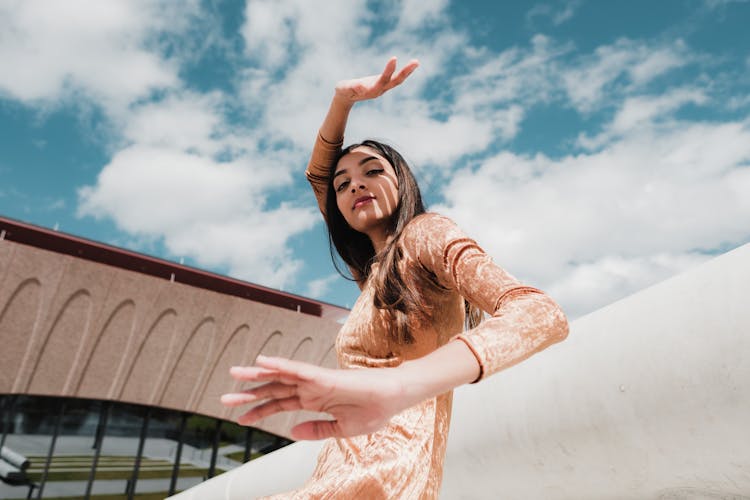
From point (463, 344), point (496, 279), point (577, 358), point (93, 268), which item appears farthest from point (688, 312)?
point (93, 268)

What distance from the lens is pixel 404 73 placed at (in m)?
1.33

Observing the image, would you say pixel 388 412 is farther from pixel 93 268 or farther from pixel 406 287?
pixel 93 268

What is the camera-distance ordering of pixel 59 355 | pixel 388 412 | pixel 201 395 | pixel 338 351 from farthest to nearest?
1. pixel 201 395
2. pixel 59 355
3. pixel 338 351
4. pixel 388 412

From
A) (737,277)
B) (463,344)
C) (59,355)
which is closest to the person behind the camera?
(463,344)

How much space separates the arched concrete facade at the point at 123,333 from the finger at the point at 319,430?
484 inches

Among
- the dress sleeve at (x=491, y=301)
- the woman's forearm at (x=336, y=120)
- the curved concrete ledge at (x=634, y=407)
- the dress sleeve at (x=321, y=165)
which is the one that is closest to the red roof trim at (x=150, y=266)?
the dress sleeve at (x=321, y=165)

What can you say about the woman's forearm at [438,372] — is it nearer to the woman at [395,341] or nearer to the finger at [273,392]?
the woman at [395,341]

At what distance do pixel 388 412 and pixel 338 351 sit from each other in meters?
0.58

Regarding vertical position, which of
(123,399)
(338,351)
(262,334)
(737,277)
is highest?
(262,334)

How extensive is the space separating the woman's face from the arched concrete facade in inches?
458

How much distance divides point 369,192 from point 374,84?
0.93ft

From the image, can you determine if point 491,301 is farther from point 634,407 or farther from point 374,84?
point 374,84

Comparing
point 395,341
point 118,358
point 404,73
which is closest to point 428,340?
point 395,341

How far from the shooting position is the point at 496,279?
0.95 metres
